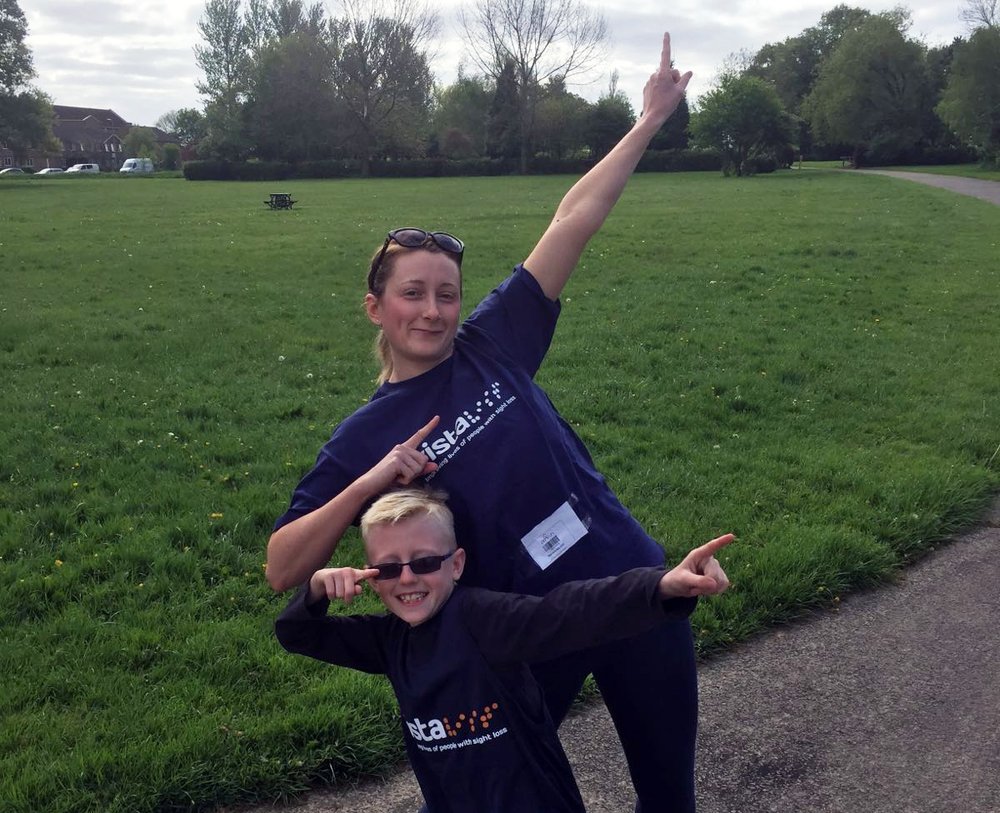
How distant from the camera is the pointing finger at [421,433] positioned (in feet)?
6.79

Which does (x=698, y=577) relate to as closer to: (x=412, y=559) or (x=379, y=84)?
(x=412, y=559)

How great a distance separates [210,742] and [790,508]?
3635mm

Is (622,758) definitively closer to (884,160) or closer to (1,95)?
(1,95)

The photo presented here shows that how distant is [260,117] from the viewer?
220 ft

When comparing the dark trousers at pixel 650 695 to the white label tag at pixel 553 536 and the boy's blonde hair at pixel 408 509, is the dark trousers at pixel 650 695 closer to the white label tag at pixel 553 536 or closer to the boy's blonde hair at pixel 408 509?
the white label tag at pixel 553 536

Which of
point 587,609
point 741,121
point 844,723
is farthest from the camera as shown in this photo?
point 741,121

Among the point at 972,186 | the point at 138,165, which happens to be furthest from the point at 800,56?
the point at 138,165

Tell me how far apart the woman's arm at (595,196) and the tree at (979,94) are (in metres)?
56.6

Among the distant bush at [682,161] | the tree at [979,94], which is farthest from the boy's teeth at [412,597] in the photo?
the distant bush at [682,161]

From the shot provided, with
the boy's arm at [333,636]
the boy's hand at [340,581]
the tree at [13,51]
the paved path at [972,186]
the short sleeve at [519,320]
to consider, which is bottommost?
the boy's arm at [333,636]

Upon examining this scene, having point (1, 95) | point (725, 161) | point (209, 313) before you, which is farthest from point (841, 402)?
point (1, 95)

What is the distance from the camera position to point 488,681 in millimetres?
2016

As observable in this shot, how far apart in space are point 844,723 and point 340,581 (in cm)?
244

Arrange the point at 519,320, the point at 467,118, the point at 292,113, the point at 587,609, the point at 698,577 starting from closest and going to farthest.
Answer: the point at 698,577
the point at 587,609
the point at 519,320
the point at 292,113
the point at 467,118
